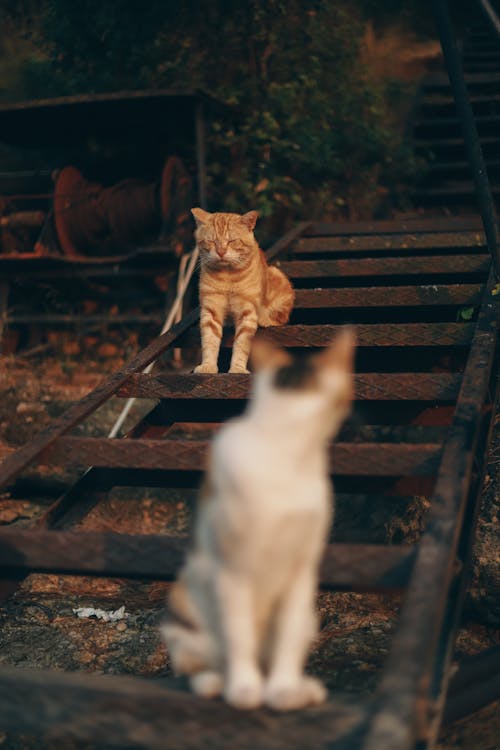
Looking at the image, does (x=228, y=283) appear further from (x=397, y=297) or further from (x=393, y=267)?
(x=393, y=267)

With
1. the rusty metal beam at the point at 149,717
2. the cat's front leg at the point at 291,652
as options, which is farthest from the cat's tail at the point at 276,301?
the cat's front leg at the point at 291,652

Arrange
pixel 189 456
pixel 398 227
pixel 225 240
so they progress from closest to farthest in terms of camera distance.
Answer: pixel 189 456
pixel 225 240
pixel 398 227

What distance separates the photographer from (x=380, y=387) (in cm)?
371

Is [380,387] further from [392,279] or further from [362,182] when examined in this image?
[362,182]

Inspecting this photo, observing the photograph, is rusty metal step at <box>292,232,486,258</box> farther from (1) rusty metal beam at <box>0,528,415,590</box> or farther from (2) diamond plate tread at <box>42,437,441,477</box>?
(1) rusty metal beam at <box>0,528,415,590</box>

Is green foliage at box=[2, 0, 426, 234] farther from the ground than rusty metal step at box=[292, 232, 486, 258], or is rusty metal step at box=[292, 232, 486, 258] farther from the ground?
green foliage at box=[2, 0, 426, 234]

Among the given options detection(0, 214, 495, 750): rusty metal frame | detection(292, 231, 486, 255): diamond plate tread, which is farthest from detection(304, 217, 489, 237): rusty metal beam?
detection(0, 214, 495, 750): rusty metal frame

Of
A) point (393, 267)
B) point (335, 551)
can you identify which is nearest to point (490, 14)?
point (393, 267)

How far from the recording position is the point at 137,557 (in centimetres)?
266

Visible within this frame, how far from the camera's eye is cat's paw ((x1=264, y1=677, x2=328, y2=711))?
185cm

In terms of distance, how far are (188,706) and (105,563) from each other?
0.82 metres

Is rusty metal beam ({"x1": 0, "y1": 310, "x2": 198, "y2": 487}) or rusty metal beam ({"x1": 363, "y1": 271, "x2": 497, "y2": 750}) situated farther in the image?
rusty metal beam ({"x1": 0, "y1": 310, "x2": 198, "y2": 487})

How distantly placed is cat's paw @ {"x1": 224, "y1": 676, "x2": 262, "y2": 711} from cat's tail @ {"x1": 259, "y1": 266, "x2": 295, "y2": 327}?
302cm

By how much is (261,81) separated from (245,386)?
17.9ft
